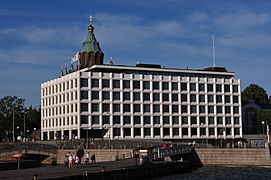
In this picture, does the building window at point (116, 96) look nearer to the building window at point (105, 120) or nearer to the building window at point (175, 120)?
the building window at point (105, 120)

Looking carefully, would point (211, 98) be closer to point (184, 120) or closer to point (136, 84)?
point (184, 120)

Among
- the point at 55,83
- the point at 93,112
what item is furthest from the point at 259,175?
the point at 55,83

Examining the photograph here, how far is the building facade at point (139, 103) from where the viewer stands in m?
119

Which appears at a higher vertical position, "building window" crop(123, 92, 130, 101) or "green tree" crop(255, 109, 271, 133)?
"building window" crop(123, 92, 130, 101)

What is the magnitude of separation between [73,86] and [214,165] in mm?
53107

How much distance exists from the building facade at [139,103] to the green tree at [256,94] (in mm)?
48469

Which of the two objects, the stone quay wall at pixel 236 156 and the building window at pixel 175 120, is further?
the building window at pixel 175 120

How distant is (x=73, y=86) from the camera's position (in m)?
121

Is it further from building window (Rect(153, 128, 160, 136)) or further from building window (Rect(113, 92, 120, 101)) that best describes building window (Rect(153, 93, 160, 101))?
building window (Rect(113, 92, 120, 101))

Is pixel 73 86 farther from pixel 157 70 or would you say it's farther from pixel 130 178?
pixel 130 178

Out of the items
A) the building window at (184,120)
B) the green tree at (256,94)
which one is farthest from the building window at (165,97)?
the green tree at (256,94)

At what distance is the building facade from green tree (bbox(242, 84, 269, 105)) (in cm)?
4847

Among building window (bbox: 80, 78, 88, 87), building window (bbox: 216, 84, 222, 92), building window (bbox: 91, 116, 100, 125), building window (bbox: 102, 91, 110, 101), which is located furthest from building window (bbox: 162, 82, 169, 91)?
building window (bbox: 80, 78, 88, 87)

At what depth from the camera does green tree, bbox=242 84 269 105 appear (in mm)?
185488
